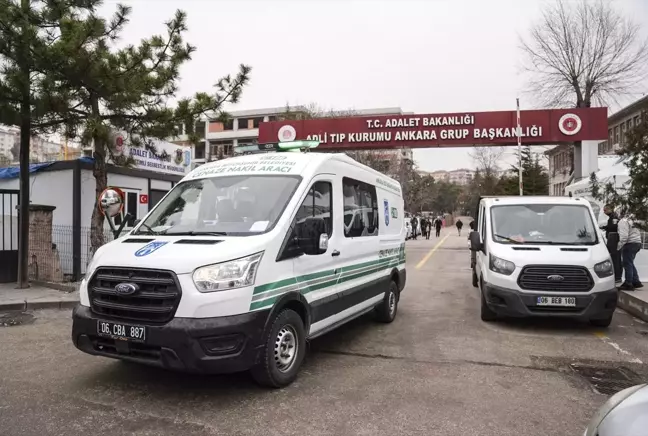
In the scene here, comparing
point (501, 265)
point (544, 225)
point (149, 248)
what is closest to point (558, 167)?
point (544, 225)

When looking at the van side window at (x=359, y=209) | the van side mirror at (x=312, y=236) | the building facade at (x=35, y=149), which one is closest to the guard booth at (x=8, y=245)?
the building facade at (x=35, y=149)

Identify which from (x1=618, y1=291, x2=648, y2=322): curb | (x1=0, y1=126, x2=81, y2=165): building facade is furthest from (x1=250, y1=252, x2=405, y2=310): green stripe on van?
(x1=0, y1=126, x2=81, y2=165): building facade

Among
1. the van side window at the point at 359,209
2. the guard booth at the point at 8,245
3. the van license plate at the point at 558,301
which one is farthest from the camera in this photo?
the guard booth at the point at 8,245

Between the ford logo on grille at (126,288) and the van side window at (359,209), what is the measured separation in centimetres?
262

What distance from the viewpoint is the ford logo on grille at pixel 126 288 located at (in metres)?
4.16

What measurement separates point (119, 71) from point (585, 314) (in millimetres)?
9002

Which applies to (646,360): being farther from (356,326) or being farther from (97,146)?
(97,146)

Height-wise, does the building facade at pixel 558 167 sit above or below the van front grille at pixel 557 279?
above

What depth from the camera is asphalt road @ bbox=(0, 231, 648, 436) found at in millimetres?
3916

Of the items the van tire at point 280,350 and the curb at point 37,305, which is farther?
the curb at point 37,305

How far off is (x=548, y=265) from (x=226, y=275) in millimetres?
4961

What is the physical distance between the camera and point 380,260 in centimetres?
726

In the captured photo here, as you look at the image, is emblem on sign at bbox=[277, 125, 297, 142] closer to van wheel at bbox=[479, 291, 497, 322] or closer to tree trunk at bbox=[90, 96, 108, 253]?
tree trunk at bbox=[90, 96, 108, 253]

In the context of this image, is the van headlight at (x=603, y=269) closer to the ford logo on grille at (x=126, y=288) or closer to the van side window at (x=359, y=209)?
the van side window at (x=359, y=209)
